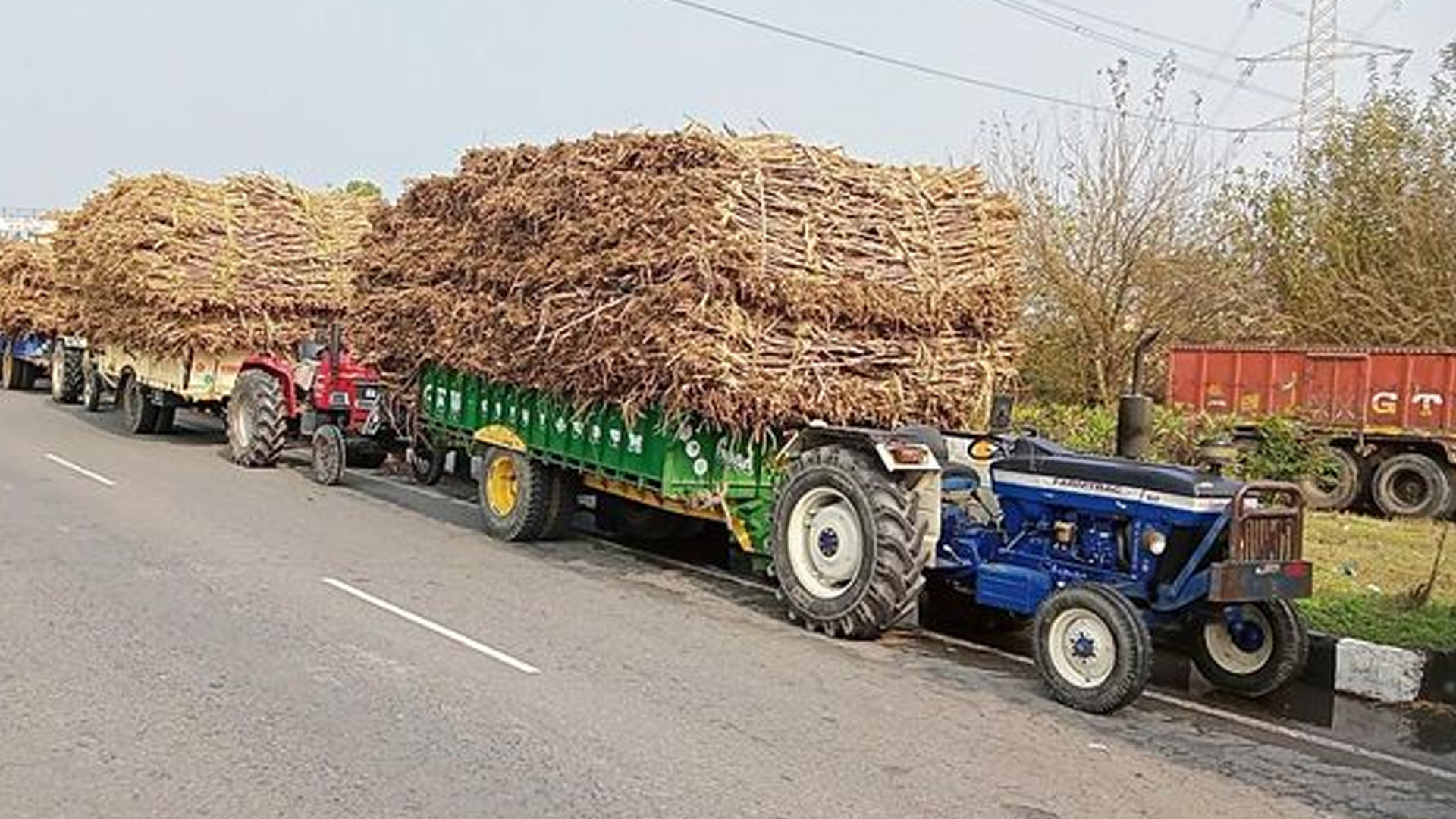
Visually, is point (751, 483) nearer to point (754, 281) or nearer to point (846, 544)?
point (846, 544)

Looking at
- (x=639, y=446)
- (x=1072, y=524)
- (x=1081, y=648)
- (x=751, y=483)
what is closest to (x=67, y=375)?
(x=639, y=446)

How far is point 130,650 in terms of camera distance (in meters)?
7.80

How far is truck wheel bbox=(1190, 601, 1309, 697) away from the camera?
8.15 meters

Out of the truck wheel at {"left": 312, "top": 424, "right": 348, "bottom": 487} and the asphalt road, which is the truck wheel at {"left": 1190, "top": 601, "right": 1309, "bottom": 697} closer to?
the asphalt road

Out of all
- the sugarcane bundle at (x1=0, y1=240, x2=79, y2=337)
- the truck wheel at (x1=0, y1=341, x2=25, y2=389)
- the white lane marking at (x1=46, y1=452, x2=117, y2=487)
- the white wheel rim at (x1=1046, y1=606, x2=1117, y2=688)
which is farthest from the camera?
the truck wheel at (x1=0, y1=341, x2=25, y2=389)

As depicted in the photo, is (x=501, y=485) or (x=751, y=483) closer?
(x=751, y=483)

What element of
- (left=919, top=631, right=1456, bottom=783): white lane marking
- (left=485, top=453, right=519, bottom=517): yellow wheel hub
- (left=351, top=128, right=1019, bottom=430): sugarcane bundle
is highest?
(left=351, top=128, right=1019, bottom=430): sugarcane bundle

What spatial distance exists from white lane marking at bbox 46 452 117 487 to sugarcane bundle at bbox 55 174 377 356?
2.19 m

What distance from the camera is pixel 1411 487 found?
1814 cm

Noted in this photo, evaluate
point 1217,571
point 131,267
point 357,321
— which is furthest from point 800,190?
point 131,267

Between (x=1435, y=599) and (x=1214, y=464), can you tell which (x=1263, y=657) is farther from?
(x=1435, y=599)

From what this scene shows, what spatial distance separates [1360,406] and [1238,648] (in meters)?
11.3

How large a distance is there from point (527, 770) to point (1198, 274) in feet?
56.0

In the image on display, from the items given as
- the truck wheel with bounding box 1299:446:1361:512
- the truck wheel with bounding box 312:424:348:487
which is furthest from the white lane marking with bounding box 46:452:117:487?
the truck wheel with bounding box 1299:446:1361:512
